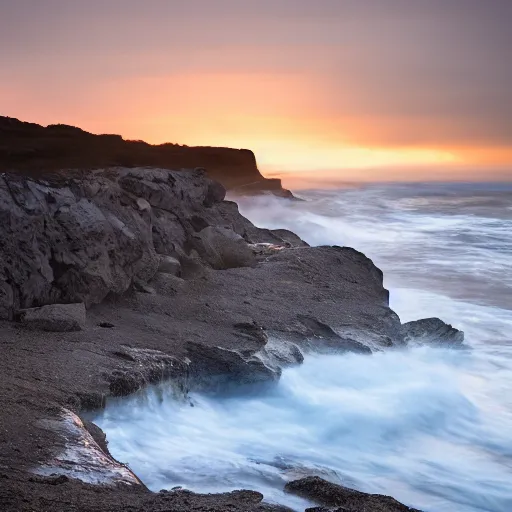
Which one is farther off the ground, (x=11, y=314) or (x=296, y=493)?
(x=11, y=314)

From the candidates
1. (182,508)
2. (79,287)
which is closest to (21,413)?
(182,508)

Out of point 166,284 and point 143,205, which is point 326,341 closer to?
point 166,284

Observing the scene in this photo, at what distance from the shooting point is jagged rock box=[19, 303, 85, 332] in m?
7.11

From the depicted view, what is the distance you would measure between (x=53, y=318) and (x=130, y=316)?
1058 millimetres

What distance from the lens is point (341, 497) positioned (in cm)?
496

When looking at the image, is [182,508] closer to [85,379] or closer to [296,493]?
[296,493]

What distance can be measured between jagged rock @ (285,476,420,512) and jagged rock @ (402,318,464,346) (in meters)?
4.56

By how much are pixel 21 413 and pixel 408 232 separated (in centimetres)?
2485

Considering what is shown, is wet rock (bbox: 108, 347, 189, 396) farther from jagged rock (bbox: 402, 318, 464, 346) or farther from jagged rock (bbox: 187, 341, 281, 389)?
jagged rock (bbox: 402, 318, 464, 346)

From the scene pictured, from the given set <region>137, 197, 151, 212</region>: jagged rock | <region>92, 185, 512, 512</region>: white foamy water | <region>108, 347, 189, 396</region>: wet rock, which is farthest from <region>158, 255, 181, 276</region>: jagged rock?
<region>108, 347, 189, 396</region>: wet rock

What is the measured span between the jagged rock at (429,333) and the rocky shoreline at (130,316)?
3 cm

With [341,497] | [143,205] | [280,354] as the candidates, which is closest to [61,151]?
[143,205]

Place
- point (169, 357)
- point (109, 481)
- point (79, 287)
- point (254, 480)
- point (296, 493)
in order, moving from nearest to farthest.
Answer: point (109, 481) → point (296, 493) → point (254, 480) → point (169, 357) → point (79, 287)

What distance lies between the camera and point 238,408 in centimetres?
710
